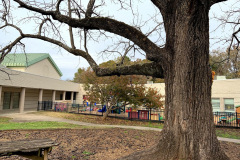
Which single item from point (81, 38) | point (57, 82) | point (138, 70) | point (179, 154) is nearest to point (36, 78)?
point (57, 82)

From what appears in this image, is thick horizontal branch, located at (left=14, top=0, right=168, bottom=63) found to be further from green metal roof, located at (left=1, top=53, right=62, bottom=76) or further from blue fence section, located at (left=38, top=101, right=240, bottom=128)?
green metal roof, located at (left=1, top=53, right=62, bottom=76)

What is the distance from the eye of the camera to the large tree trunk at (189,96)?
2979 mm

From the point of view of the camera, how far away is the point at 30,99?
2147cm

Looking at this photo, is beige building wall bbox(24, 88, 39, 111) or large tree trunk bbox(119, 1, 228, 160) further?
beige building wall bbox(24, 88, 39, 111)

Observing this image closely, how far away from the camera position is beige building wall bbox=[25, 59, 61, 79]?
22064 mm

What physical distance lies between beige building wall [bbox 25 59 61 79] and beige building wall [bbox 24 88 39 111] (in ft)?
9.17

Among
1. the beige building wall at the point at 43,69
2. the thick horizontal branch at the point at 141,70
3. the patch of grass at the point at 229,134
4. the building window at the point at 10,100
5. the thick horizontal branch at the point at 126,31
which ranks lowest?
the patch of grass at the point at 229,134

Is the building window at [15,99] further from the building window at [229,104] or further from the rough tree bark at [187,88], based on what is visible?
the building window at [229,104]

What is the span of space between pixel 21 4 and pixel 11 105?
18972 millimetres

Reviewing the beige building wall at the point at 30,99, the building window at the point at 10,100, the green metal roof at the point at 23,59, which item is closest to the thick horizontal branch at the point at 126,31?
the green metal roof at the point at 23,59

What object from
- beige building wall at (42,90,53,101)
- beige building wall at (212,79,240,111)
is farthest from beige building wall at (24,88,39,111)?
beige building wall at (212,79,240,111)

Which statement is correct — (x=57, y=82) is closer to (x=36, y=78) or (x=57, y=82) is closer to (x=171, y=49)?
(x=36, y=78)

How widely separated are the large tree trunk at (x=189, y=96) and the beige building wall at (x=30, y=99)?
71.1 ft

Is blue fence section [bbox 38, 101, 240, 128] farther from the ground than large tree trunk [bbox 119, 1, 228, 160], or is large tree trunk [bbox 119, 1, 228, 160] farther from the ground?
large tree trunk [bbox 119, 1, 228, 160]
